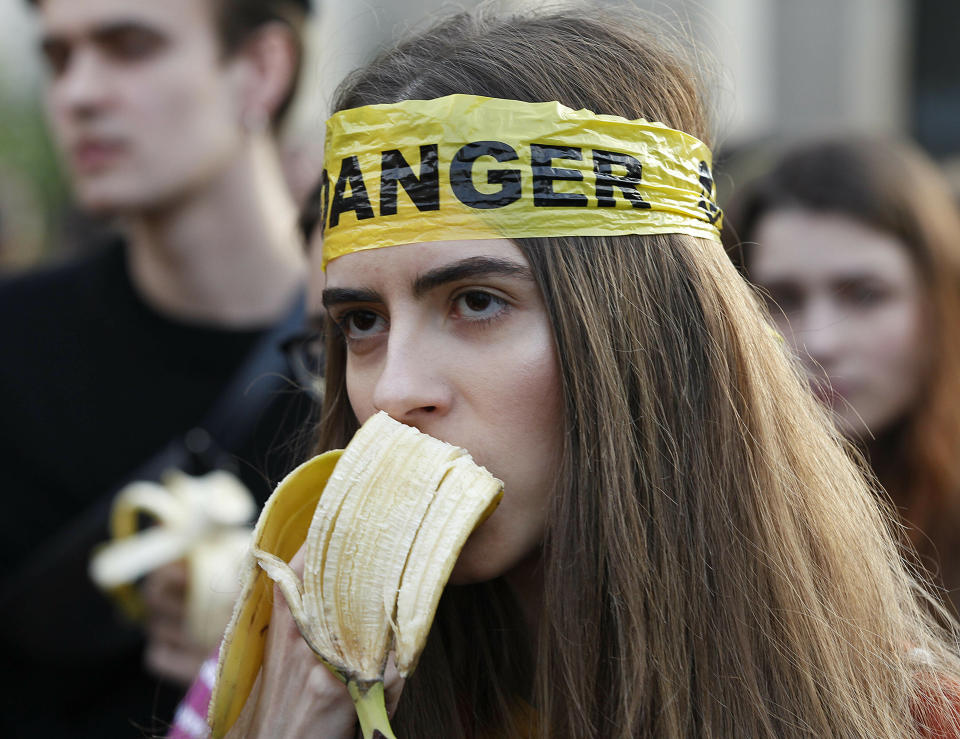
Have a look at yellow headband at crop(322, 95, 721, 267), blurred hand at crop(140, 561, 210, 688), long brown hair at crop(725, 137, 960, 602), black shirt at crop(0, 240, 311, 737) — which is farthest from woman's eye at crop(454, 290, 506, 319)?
long brown hair at crop(725, 137, 960, 602)

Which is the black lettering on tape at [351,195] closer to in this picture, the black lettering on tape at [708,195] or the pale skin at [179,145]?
the black lettering on tape at [708,195]

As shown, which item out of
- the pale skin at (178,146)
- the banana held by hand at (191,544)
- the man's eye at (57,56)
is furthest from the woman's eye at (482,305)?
the man's eye at (57,56)

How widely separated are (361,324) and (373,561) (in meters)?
0.54

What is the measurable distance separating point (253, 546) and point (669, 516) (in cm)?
76

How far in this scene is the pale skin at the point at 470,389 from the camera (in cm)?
195

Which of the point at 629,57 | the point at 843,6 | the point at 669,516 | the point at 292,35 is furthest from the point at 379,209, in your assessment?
the point at 843,6

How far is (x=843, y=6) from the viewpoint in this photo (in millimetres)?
13117

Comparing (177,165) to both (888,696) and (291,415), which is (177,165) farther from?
(888,696)

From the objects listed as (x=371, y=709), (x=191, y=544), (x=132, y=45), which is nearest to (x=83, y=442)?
(x=191, y=544)

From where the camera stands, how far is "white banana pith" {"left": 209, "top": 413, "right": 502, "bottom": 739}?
1800 millimetres

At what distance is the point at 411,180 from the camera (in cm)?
201

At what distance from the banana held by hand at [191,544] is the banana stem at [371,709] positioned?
1353 millimetres

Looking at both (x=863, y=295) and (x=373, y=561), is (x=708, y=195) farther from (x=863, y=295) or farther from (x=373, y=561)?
(x=863, y=295)

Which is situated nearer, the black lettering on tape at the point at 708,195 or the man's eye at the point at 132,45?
the black lettering on tape at the point at 708,195
